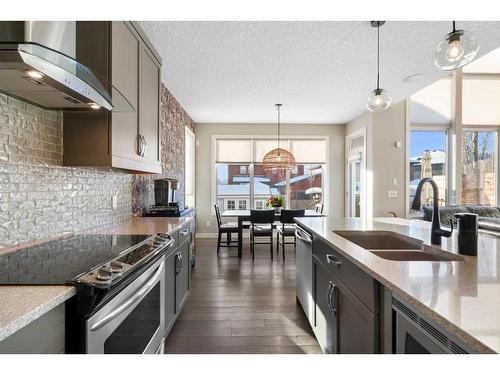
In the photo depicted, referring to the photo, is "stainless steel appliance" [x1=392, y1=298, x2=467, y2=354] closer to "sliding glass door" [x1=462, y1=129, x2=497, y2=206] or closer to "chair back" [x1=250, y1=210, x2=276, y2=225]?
"chair back" [x1=250, y1=210, x2=276, y2=225]

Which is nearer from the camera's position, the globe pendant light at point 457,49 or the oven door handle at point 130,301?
the oven door handle at point 130,301

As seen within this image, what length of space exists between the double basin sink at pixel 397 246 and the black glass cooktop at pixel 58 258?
138cm

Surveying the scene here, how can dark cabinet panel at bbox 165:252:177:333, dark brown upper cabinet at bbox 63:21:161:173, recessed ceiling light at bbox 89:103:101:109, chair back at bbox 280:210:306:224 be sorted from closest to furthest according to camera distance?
1. recessed ceiling light at bbox 89:103:101:109
2. dark brown upper cabinet at bbox 63:21:161:173
3. dark cabinet panel at bbox 165:252:177:333
4. chair back at bbox 280:210:306:224

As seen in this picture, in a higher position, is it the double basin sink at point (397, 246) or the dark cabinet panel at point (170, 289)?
the double basin sink at point (397, 246)

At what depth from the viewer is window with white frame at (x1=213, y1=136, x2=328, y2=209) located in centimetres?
670

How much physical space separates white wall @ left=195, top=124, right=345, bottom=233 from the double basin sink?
190 inches

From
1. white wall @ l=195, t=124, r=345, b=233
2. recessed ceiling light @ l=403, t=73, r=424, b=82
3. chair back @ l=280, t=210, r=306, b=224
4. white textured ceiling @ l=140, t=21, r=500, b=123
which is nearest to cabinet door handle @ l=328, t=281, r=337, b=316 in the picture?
white textured ceiling @ l=140, t=21, r=500, b=123

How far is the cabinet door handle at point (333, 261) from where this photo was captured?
1485 mm

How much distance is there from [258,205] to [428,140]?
12.5 feet

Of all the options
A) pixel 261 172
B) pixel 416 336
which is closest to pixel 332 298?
pixel 416 336

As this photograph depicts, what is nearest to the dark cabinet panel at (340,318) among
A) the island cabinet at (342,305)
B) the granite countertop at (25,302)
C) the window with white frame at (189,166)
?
the island cabinet at (342,305)

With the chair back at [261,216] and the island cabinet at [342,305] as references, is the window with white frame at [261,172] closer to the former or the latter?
the chair back at [261,216]

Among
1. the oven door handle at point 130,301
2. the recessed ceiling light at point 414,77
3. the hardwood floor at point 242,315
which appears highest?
the recessed ceiling light at point 414,77
